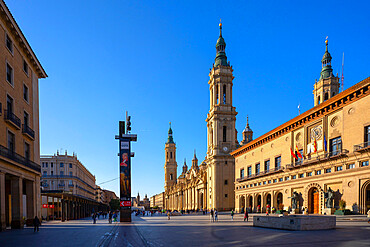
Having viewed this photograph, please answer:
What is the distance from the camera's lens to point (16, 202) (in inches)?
1010

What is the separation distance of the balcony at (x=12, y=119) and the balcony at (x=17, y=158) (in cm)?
228

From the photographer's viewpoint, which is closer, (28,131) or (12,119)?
(12,119)

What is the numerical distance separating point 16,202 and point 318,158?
32776 mm

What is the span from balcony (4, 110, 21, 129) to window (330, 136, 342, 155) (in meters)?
32.6

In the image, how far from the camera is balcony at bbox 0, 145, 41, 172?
23.0 metres

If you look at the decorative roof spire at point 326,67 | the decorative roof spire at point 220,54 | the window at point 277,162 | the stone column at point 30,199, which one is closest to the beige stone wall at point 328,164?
the window at point 277,162

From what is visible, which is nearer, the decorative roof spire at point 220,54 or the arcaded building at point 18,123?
the arcaded building at point 18,123

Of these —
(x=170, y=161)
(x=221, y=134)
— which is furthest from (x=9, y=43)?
(x=170, y=161)

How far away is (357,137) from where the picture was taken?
106 ft

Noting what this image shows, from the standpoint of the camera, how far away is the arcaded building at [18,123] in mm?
24141

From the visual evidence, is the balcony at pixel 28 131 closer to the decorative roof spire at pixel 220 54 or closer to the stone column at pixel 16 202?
the stone column at pixel 16 202

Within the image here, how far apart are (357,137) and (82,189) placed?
80.2 m

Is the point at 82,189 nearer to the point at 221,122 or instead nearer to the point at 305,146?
the point at 221,122

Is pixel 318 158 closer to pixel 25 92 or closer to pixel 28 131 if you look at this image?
pixel 28 131
